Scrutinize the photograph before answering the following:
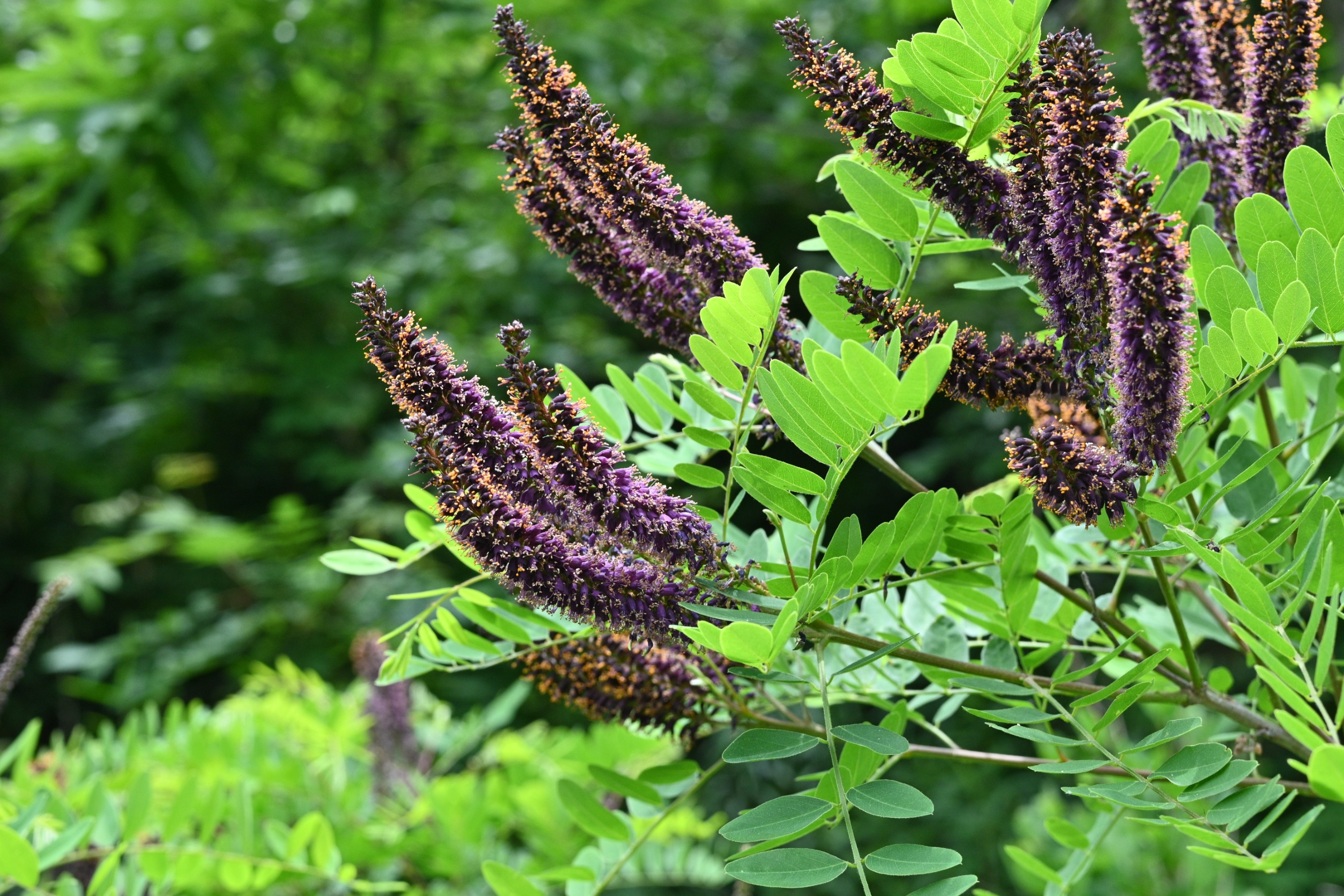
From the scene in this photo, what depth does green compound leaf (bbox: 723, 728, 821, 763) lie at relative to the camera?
51 cm

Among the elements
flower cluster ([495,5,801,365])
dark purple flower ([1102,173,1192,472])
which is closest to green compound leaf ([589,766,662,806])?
flower cluster ([495,5,801,365])

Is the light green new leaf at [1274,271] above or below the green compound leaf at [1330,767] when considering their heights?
above

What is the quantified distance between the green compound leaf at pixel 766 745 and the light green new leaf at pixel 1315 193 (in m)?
0.37

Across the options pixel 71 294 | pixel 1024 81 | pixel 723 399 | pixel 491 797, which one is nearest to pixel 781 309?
pixel 723 399

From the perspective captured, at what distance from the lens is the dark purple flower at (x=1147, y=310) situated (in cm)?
46

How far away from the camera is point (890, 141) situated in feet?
1.72

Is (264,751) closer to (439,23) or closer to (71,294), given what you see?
(439,23)

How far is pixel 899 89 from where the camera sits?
58 cm

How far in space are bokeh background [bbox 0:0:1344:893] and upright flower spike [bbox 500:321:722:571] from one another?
1641 millimetres

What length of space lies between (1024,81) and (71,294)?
17.4 feet

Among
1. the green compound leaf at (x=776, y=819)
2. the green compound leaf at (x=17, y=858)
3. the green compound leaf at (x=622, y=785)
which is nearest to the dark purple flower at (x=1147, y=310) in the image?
the green compound leaf at (x=776, y=819)

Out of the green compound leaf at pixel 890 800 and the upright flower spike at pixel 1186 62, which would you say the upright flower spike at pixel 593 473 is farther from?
the upright flower spike at pixel 1186 62

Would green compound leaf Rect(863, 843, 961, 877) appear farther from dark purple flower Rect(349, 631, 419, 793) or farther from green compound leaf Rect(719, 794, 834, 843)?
dark purple flower Rect(349, 631, 419, 793)

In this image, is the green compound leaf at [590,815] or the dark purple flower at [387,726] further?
the dark purple flower at [387,726]
